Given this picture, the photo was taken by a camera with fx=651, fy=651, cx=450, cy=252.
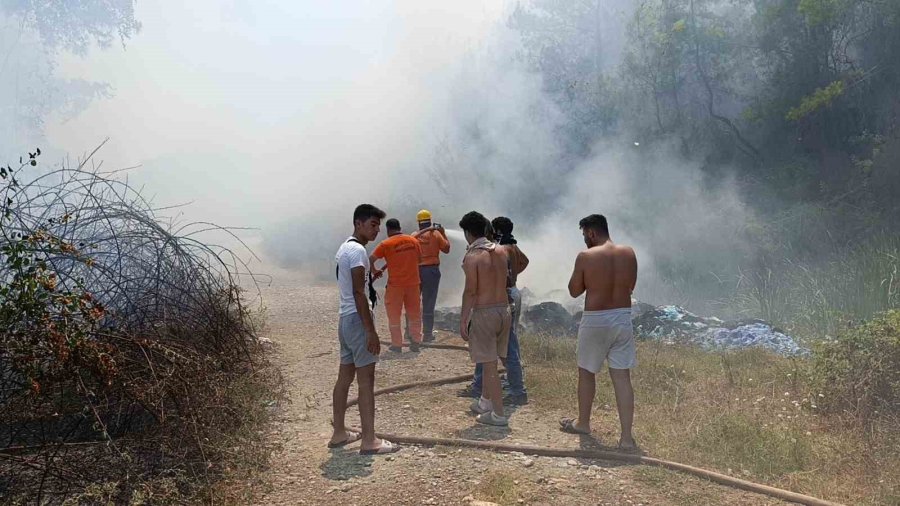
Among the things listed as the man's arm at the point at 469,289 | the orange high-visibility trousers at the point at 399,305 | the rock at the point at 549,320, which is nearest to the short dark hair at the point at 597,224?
the man's arm at the point at 469,289

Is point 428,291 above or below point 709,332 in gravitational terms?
above

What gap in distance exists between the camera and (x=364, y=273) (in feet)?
13.2

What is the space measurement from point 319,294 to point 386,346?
4.20m

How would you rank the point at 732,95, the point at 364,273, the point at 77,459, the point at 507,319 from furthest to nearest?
the point at 732,95 → the point at 507,319 → the point at 364,273 → the point at 77,459

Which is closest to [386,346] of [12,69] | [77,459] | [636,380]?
[636,380]

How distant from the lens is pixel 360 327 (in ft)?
13.4

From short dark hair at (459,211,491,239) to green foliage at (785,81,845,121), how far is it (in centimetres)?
→ 956

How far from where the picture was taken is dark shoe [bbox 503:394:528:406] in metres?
5.36

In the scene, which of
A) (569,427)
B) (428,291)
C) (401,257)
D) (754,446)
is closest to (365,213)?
(569,427)

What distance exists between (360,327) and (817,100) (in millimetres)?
10813

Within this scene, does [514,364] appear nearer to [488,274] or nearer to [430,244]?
[488,274]

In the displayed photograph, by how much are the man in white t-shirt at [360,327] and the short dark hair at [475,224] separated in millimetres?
766

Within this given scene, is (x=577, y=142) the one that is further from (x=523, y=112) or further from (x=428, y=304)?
(x=428, y=304)

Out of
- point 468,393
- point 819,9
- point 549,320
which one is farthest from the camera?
point 819,9
